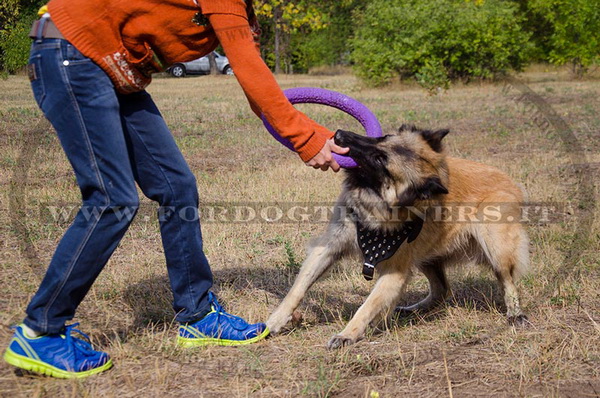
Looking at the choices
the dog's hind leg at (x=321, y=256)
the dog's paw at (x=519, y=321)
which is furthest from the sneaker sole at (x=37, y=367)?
the dog's paw at (x=519, y=321)

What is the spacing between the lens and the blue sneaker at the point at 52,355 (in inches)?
113

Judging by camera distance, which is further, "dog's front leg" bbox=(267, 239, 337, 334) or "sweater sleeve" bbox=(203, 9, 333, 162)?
"dog's front leg" bbox=(267, 239, 337, 334)

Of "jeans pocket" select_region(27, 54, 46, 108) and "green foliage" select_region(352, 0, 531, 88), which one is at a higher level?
"jeans pocket" select_region(27, 54, 46, 108)

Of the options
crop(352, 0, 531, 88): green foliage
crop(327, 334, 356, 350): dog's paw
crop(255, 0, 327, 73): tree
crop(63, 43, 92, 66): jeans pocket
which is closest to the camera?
crop(63, 43, 92, 66): jeans pocket

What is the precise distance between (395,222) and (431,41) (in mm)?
17754

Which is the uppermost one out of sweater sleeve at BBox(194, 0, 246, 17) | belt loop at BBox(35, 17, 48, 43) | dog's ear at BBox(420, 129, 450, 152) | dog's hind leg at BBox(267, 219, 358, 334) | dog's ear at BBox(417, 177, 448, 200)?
sweater sleeve at BBox(194, 0, 246, 17)

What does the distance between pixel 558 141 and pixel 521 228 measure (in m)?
7.05

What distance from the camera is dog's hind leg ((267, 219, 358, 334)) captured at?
153 inches

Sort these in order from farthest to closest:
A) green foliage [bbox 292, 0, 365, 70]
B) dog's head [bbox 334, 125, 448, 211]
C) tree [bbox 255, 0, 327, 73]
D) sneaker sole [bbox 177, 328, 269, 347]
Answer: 1. green foliage [bbox 292, 0, 365, 70]
2. tree [bbox 255, 0, 327, 73]
3. dog's head [bbox 334, 125, 448, 211]
4. sneaker sole [bbox 177, 328, 269, 347]

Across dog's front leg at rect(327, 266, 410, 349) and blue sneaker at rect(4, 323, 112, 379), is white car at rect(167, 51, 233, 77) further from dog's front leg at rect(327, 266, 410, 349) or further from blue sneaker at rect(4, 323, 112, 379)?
blue sneaker at rect(4, 323, 112, 379)

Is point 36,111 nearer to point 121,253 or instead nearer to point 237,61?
point 121,253

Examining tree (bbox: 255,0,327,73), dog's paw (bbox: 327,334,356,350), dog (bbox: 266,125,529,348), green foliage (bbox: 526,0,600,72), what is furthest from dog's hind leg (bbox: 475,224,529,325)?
green foliage (bbox: 526,0,600,72)

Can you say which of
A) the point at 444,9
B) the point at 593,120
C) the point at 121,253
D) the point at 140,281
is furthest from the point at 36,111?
the point at 444,9

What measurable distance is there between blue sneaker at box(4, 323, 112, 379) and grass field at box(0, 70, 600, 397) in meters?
0.06
